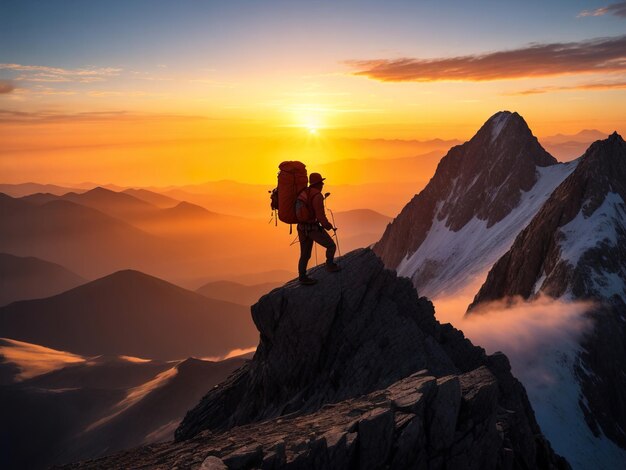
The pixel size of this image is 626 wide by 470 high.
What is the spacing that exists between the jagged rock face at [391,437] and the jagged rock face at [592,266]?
30.1m

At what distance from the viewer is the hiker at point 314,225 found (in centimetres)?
2334

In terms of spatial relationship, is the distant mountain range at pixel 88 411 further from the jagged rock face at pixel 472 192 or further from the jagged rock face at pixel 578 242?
the jagged rock face at pixel 578 242

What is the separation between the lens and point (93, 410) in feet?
387

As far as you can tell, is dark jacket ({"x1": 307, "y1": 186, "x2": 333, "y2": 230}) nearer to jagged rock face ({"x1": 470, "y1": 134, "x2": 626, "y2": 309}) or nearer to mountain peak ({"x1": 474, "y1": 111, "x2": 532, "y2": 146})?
jagged rock face ({"x1": 470, "y1": 134, "x2": 626, "y2": 309})

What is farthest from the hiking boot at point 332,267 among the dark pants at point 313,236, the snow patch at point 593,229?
the snow patch at point 593,229

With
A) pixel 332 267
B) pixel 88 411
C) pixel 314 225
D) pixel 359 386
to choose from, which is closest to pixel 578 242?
pixel 332 267

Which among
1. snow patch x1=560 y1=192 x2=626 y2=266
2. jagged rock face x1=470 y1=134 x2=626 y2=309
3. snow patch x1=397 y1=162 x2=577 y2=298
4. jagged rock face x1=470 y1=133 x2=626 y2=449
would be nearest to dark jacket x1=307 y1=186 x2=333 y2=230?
jagged rock face x1=470 y1=133 x2=626 y2=449

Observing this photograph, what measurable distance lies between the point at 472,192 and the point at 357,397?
120249 millimetres

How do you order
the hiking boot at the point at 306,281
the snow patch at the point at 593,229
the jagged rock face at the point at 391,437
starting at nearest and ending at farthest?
the jagged rock face at the point at 391,437 → the hiking boot at the point at 306,281 → the snow patch at the point at 593,229

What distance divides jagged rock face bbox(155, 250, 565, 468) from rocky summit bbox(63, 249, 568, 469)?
0.16 feet

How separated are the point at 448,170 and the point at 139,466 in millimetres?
139479

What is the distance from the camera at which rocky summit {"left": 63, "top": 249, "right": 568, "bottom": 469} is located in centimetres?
1507

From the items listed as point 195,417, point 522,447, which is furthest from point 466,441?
point 195,417

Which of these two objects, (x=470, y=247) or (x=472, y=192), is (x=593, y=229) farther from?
(x=472, y=192)
